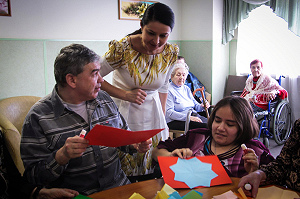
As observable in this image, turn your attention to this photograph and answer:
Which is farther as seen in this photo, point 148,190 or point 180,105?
point 180,105

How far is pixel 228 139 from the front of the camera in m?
1.55

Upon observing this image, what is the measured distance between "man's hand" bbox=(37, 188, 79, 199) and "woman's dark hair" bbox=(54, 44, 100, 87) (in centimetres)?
49

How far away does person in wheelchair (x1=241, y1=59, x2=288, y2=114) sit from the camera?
154 inches

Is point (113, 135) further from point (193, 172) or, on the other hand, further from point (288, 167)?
point (288, 167)

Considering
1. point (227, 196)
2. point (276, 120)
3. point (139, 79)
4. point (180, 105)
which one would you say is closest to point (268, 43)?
point (276, 120)

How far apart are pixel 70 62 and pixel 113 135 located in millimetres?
484

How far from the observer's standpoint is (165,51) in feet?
6.36

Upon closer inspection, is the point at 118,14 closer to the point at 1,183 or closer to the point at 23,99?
the point at 23,99

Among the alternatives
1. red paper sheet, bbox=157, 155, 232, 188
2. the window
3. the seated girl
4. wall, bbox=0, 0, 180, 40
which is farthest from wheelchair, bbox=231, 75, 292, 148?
red paper sheet, bbox=157, 155, 232, 188

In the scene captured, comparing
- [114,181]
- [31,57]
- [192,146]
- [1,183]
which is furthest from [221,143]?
[31,57]

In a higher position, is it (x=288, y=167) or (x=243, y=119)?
(x=243, y=119)

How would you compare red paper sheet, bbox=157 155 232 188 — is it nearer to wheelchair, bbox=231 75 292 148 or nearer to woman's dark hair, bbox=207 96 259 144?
woman's dark hair, bbox=207 96 259 144

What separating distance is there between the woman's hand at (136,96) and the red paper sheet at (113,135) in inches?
26.7

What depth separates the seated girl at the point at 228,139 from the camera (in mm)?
1481
